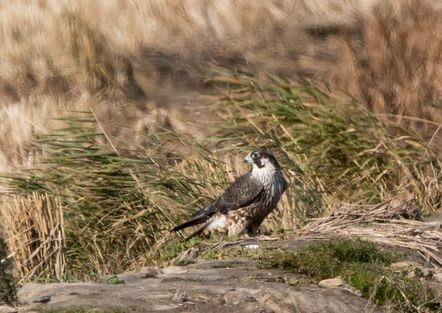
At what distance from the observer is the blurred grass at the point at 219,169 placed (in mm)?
13227

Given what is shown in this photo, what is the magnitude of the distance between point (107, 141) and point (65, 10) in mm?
4507

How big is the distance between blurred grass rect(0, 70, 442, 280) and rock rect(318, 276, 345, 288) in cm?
318

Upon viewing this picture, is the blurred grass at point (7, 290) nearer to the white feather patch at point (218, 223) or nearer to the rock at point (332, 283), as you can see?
the rock at point (332, 283)

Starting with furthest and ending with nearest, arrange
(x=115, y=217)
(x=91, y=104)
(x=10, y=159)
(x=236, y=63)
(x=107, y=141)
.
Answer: (x=236, y=63) < (x=91, y=104) < (x=10, y=159) < (x=107, y=141) < (x=115, y=217)

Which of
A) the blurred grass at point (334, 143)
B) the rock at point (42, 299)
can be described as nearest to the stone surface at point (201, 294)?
the rock at point (42, 299)

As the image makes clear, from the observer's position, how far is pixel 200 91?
17.8 metres

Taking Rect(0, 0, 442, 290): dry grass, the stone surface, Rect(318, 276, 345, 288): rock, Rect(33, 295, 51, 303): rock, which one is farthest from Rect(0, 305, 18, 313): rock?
Rect(0, 0, 442, 290): dry grass

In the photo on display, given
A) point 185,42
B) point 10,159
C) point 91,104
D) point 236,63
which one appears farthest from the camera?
point 185,42

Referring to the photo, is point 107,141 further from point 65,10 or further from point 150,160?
point 65,10

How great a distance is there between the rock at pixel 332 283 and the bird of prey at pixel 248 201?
3404 millimetres

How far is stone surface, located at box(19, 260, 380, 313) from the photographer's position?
8227 millimetres

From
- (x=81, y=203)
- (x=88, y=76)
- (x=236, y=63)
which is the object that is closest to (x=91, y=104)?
(x=88, y=76)

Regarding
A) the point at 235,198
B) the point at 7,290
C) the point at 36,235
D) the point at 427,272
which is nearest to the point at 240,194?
the point at 235,198

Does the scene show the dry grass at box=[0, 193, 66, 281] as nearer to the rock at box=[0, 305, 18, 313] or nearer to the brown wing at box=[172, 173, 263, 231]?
the brown wing at box=[172, 173, 263, 231]
